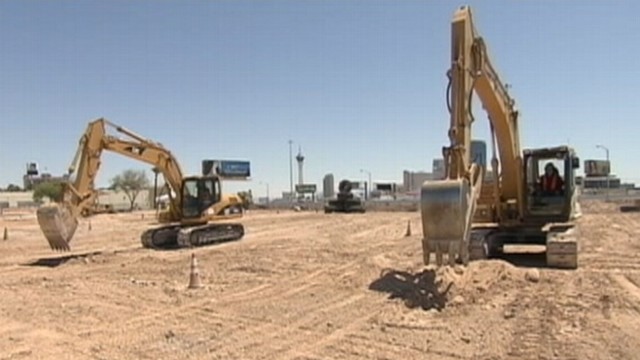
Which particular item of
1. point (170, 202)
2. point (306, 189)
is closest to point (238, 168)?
point (306, 189)

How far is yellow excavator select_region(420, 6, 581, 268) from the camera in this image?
10.1 meters

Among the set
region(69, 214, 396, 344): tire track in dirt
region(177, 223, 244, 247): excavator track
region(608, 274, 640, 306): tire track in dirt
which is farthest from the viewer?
region(177, 223, 244, 247): excavator track

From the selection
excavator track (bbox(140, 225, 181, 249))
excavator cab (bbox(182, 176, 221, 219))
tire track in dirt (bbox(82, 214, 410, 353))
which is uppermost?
excavator cab (bbox(182, 176, 221, 219))

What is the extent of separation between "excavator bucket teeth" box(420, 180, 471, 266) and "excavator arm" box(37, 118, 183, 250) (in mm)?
11138

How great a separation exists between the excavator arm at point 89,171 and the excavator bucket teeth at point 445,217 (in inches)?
439

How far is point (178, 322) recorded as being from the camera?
828 cm

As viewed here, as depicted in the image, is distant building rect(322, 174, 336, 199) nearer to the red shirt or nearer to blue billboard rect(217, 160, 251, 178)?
blue billboard rect(217, 160, 251, 178)

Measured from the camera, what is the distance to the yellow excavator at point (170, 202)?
16469mm

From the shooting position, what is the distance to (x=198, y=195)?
67.8 feet

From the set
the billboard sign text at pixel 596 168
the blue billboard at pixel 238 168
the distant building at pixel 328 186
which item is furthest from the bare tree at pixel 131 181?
the billboard sign text at pixel 596 168

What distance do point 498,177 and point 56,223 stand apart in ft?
37.8

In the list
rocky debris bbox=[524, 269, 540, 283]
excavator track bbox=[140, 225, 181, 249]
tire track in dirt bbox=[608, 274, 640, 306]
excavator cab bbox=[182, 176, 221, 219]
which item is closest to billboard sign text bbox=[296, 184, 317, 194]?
excavator cab bbox=[182, 176, 221, 219]

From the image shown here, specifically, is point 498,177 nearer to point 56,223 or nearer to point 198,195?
point 198,195

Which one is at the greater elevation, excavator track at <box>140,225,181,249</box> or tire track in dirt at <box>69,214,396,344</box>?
excavator track at <box>140,225,181,249</box>
